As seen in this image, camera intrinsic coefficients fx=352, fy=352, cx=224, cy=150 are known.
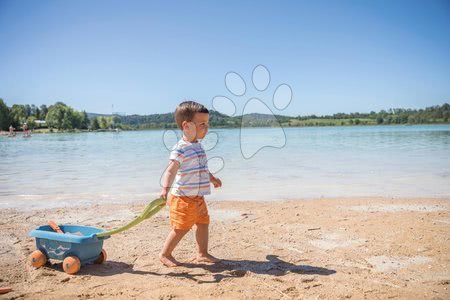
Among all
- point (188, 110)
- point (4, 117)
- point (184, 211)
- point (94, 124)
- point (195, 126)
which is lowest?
point (184, 211)

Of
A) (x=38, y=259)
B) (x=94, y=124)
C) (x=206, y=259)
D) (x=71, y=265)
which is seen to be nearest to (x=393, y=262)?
(x=206, y=259)

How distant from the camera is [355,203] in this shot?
20.6 feet

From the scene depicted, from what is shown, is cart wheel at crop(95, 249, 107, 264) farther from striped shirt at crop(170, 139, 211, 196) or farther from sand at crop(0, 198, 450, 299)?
striped shirt at crop(170, 139, 211, 196)

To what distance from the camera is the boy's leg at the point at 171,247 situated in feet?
11.3

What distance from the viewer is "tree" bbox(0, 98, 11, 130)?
90.8 m

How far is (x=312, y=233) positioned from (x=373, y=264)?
44.7 inches

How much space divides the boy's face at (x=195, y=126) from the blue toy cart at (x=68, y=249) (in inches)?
51.3

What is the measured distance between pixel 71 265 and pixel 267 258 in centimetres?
191

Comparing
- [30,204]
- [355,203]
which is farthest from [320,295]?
[30,204]

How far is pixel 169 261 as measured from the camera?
136 inches

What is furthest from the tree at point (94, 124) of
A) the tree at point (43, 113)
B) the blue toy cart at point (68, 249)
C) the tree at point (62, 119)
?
the blue toy cart at point (68, 249)

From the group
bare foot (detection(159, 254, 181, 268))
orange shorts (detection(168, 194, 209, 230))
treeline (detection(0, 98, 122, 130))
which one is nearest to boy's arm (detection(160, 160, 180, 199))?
orange shorts (detection(168, 194, 209, 230))

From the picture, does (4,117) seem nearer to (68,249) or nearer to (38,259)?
(38,259)

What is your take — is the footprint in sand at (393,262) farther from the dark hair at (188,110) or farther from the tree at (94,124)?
the tree at (94,124)
